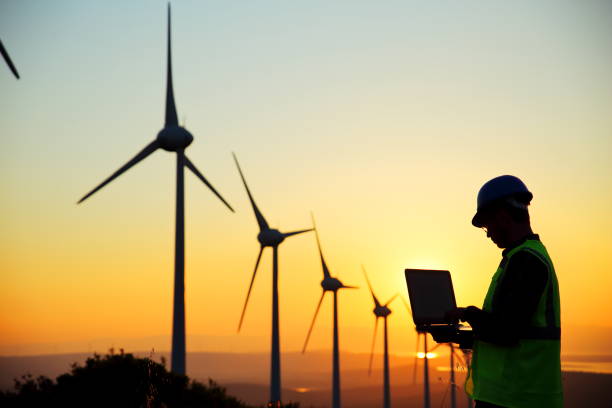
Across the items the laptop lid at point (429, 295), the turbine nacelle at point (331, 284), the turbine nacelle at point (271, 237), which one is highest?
the turbine nacelle at point (271, 237)

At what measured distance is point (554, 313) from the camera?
7.65m

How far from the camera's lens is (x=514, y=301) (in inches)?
295

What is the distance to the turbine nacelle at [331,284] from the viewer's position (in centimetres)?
9344

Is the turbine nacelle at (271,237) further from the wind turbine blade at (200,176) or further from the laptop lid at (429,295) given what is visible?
the laptop lid at (429,295)

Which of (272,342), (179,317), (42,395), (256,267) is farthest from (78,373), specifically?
(272,342)

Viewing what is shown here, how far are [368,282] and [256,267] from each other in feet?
82.5

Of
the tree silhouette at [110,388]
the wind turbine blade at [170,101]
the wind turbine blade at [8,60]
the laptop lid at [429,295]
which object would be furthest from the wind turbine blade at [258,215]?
the laptop lid at [429,295]

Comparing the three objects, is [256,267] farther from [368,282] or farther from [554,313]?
[554,313]

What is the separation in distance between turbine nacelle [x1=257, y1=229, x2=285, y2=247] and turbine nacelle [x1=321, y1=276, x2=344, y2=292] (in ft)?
44.7

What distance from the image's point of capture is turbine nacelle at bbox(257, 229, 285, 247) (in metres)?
81.5

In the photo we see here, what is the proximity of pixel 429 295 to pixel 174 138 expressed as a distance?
55336 mm

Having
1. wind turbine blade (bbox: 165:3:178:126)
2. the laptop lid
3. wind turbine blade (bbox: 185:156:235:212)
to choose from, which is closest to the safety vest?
the laptop lid

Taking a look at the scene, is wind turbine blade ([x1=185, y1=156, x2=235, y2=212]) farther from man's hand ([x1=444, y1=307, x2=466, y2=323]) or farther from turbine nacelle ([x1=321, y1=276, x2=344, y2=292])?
man's hand ([x1=444, y1=307, x2=466, y2=323])

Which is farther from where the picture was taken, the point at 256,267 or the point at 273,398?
the point at 273,398
